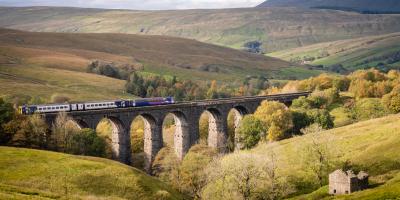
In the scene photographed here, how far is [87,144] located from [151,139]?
2004cm

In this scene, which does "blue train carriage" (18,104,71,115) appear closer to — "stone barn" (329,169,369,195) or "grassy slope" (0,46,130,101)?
"stone barn" (329,169,369,195)

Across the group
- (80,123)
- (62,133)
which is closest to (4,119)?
(62,133)

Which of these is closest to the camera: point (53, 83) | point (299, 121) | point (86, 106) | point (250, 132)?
point (86, 106)

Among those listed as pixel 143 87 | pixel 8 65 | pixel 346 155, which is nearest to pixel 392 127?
pixel 346 155

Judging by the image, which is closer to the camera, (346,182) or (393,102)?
(346,182)

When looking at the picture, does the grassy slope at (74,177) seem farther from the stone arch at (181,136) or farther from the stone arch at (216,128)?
the stone arch at (216,128)

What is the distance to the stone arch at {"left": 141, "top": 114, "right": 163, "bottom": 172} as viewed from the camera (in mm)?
101625

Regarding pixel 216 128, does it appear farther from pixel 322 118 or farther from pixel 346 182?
pixel 346 182

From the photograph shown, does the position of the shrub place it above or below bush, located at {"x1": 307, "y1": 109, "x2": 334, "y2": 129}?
below

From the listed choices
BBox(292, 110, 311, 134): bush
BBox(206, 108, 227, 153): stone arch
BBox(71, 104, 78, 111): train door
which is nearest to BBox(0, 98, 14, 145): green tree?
BBox(71, 104, 78, 111): train door

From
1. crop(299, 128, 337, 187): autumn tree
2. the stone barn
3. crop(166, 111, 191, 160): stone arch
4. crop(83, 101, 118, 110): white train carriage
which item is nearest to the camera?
the stone barn

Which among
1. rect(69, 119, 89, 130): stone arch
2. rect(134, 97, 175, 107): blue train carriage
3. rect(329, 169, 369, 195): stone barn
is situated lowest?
rect(329, 169, 369, 195): stone barn

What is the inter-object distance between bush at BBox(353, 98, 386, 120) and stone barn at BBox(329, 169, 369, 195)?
196 feet

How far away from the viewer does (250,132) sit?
102 meters
